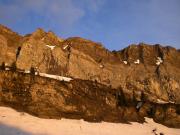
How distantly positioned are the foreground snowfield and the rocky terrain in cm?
152

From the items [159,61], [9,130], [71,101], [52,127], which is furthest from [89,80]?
[159,61]

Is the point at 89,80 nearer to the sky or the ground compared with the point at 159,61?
nearer to the ground

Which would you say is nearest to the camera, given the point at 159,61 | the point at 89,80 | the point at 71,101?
the point at 71,101

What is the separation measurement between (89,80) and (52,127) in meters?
20.7

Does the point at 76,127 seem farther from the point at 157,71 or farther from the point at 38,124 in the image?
the point at 157,71

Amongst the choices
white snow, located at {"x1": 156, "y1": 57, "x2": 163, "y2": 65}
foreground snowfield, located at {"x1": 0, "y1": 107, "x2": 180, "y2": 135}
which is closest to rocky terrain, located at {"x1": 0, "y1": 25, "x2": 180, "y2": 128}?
white snow, located at {"x1": 156, "y1": 57, "x2": 163, "y2": 65}

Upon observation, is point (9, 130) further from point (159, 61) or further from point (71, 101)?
point (159, 61)

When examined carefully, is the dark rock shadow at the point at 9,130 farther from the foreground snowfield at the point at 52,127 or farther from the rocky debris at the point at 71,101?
the rocky debris at the point at 71,101

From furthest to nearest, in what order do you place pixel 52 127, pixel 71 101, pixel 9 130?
pixel 71 101 → pixel 52 127 → pixel 9 130

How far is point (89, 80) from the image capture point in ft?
192

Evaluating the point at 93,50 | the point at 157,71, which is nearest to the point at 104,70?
the point at 93,50

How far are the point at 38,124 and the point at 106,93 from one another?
18.7 metres

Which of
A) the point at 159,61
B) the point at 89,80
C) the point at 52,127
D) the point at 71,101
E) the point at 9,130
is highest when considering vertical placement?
the point at 159,61

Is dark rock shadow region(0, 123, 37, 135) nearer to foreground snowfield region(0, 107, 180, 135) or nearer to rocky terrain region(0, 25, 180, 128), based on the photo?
foreground snowfield region(0, 107, 180, 135)
